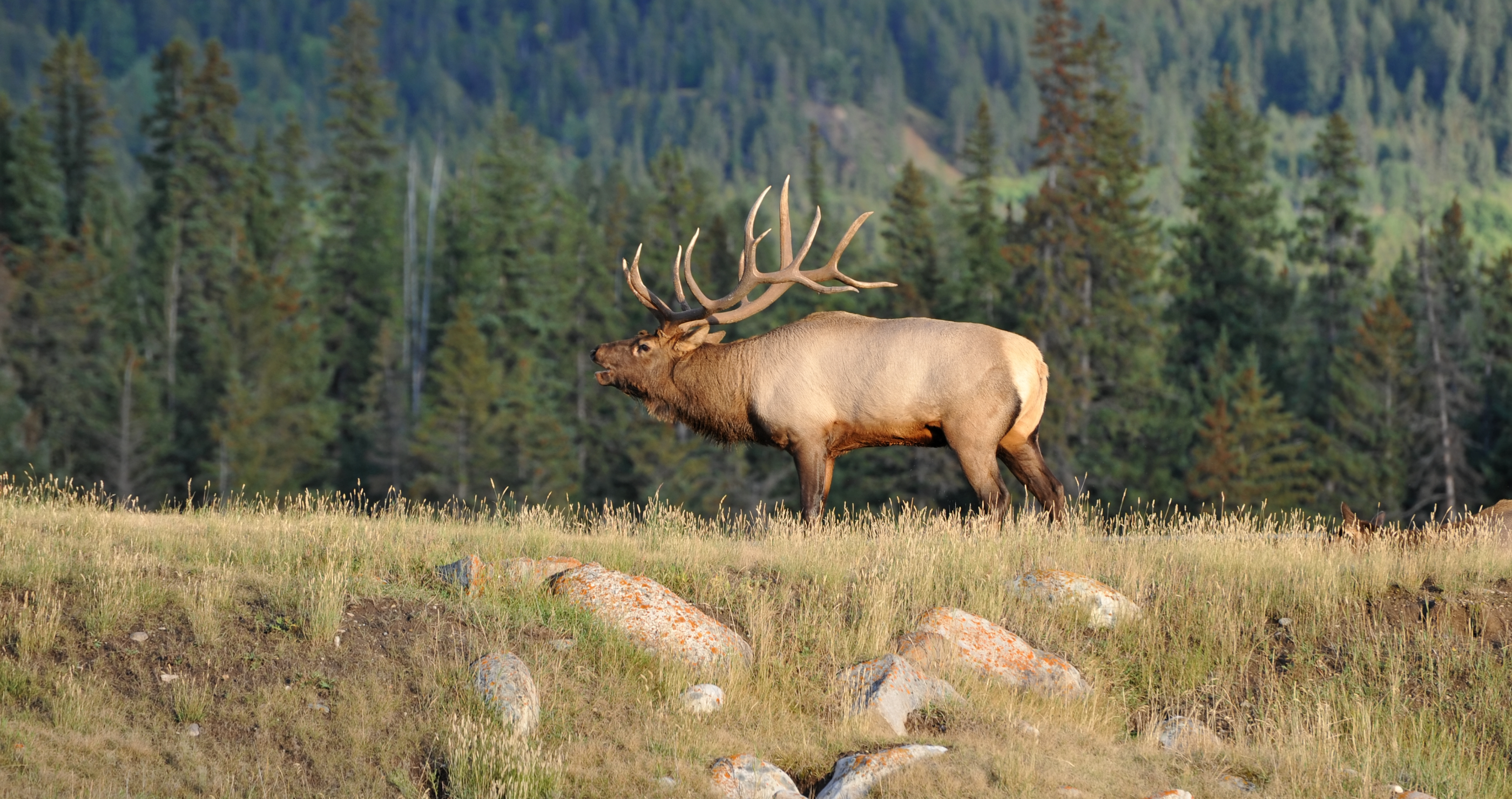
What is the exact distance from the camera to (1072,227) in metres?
47.8

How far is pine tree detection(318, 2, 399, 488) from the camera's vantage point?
6406 cm

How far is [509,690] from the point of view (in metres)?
7.51

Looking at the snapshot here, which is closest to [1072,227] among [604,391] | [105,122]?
[604,391]

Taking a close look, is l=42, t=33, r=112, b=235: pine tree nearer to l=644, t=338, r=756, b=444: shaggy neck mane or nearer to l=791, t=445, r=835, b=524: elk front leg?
l=644, t=338, r=756, b=444: shaggy neck mane

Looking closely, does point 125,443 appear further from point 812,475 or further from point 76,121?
point 812,475

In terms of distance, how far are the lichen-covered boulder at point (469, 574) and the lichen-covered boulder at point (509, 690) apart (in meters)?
1.02

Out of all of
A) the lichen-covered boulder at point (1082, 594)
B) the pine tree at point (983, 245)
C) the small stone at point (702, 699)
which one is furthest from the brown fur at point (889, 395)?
the pine tree at point (983, 245)

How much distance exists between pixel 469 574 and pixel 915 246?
148 ft

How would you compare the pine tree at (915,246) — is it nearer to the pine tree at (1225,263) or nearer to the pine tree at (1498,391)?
the pine tree at (1225,263)

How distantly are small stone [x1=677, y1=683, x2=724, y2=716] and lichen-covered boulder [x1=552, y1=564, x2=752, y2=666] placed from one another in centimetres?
29

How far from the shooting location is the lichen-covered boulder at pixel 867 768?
22.6ft

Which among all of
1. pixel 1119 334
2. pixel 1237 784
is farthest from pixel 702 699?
pixel 1119 334

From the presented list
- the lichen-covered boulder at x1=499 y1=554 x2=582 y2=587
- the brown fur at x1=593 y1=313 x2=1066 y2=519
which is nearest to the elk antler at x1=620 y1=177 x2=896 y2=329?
the brown fur at x1=593 y1=313 x2=1066 y2=519

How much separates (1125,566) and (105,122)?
228 feet
